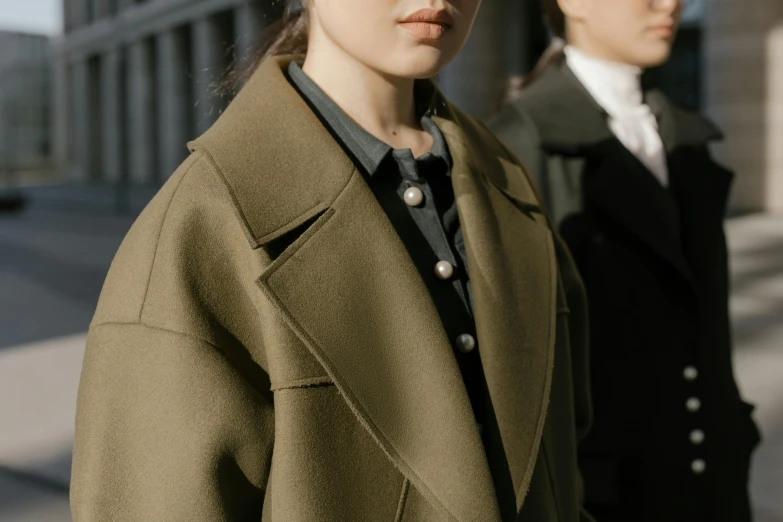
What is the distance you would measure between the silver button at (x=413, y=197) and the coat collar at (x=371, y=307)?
0.29 feet

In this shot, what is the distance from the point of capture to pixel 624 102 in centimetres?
228

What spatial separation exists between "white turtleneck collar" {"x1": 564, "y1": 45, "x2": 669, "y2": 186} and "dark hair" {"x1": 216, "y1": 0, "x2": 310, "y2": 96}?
0.95 meters

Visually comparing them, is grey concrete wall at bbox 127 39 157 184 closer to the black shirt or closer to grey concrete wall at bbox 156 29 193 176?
grey concrete wall at bbox 156 29 193 176

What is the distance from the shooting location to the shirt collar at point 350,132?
133 cm

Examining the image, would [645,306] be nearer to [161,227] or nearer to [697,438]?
[697,438]

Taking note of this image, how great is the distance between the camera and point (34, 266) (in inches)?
452

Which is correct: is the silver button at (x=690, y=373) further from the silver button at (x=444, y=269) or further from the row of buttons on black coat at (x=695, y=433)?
the silver button at (x=444, y=269)

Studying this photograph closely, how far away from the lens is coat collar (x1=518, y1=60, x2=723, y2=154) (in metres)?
2.18

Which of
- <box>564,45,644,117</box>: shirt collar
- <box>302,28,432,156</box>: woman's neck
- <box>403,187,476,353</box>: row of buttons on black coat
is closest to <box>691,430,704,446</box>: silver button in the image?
<box>564,45,644,117</box>: shirt collar

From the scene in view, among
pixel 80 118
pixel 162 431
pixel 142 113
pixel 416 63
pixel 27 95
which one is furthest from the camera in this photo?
pixel 27 95

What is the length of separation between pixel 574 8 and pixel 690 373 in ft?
2.97

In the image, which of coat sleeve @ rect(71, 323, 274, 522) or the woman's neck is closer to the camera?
coat sleeve @ rect(71, 323, 274, 522)

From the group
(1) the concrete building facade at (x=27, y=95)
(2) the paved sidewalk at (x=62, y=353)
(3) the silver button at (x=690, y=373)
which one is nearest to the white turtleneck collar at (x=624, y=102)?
(3) the silver button at (x=690, y=373)

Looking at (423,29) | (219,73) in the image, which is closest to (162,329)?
(423,29)
